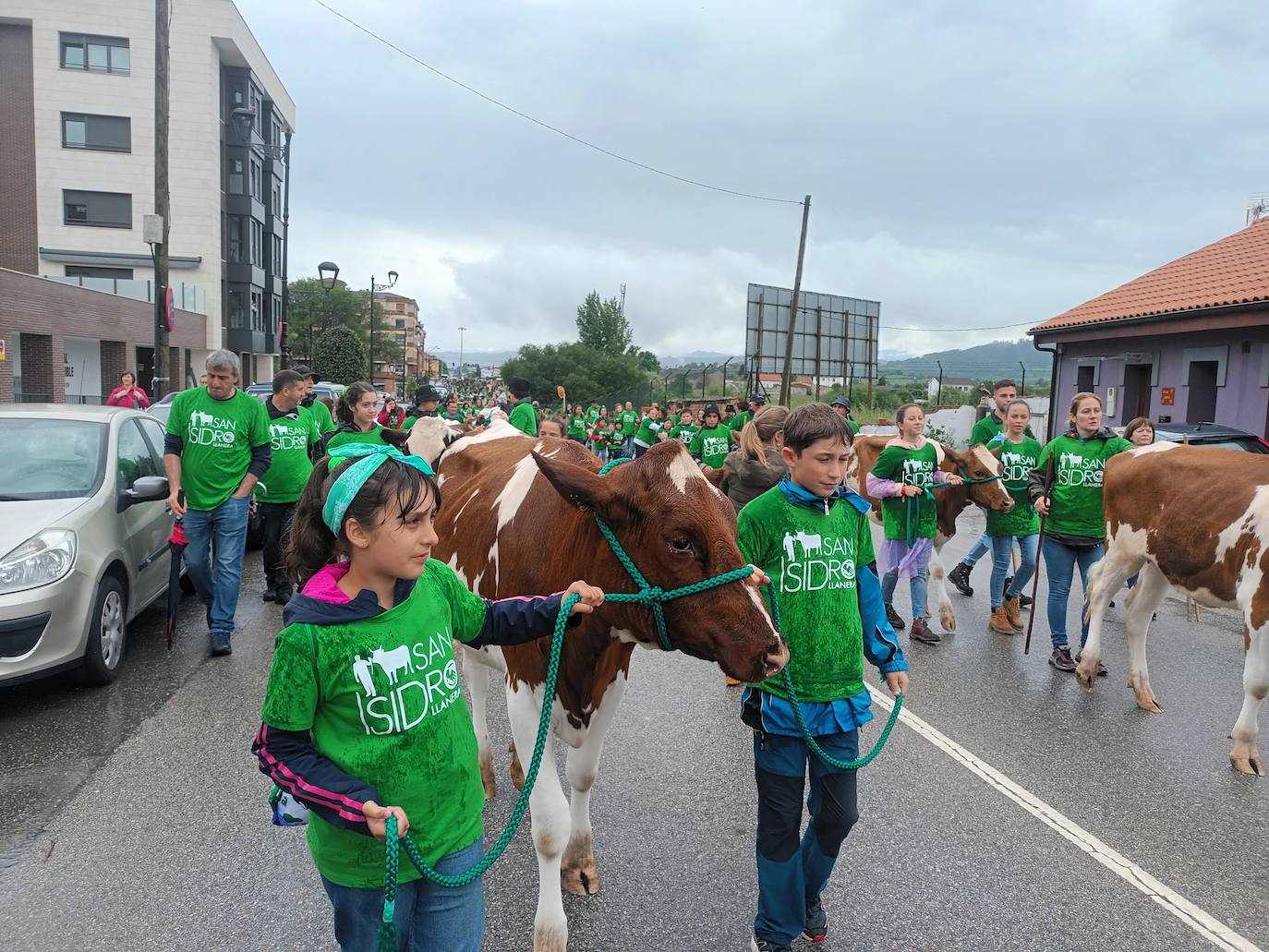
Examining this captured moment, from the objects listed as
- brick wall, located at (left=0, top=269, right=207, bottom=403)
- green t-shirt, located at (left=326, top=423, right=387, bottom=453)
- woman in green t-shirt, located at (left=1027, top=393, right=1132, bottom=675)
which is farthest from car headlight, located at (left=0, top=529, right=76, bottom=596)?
brick wall, located at (left=0, top=269, right=207, bottom=403)

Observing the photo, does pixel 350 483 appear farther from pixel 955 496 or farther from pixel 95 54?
pixel 95 54

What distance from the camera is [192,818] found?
12.7ft

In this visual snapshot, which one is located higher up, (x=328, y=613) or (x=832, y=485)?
(x=832, y=485)

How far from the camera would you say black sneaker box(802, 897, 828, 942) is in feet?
10.1

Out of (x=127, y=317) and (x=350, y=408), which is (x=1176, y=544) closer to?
(x=350, y=408)

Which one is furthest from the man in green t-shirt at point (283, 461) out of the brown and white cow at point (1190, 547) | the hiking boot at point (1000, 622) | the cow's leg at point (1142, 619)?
the cow's leg at point (1142, 619)

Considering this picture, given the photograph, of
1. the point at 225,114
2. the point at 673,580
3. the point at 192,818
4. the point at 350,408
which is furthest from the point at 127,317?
the point at 673,580

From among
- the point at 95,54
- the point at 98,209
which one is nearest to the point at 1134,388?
the point at 98,209

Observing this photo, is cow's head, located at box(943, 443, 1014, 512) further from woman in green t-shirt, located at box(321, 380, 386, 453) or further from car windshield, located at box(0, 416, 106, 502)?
car windshield, located at box(0, 416, 106, 502)

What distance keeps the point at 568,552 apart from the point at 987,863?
2.31 metres

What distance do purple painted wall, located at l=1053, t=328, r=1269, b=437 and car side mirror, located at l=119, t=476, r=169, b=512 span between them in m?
17.3

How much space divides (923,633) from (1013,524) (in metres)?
1.40

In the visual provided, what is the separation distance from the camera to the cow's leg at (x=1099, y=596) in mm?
5980

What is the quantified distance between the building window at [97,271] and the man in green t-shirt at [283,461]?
37.8 metres
